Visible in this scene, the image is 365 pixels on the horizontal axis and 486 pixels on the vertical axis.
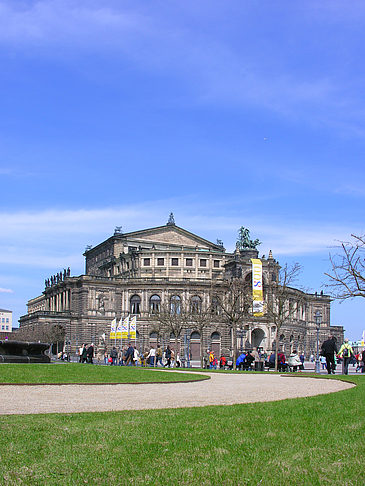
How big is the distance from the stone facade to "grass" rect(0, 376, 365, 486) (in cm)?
8951

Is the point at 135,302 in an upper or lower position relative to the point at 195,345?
upper

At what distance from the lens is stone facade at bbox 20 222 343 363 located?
106125 millimetres

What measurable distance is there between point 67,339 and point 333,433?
10020 centimetres

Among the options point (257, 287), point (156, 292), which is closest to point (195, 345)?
point (156, 292)

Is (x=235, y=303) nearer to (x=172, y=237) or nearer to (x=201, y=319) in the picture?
(x=201, y=319)

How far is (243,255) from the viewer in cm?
11406

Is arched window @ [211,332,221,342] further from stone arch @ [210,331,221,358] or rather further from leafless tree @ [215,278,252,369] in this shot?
leafless tree @ [215,278,252,369]

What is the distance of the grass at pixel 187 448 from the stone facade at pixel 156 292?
89510 millimetres

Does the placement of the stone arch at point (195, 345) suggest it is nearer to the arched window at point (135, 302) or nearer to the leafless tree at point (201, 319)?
the leafless tree at point (201, 319)

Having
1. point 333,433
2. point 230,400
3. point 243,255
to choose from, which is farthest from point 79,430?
point 243,255

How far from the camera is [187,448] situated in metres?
8.28

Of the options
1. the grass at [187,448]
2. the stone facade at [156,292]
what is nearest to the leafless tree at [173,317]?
the stone facade at [156,292]

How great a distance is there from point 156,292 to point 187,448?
100332 millimetres

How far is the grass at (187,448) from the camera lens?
6.93 meters
